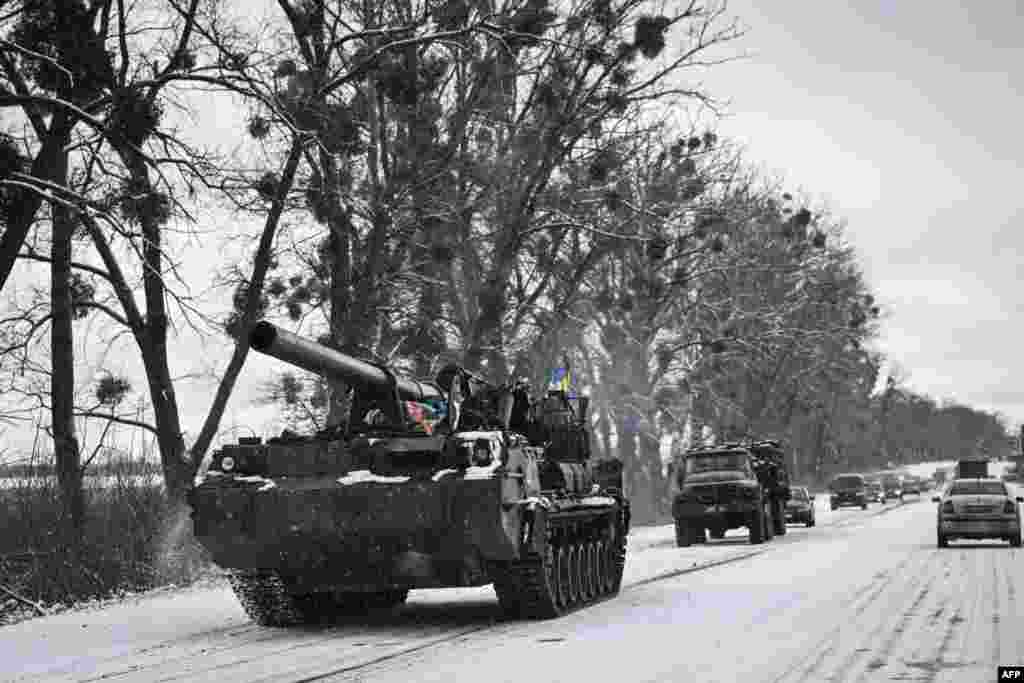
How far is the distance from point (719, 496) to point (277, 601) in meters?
18.6

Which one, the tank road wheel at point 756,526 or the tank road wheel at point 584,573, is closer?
the tank road wheel at point 584,573

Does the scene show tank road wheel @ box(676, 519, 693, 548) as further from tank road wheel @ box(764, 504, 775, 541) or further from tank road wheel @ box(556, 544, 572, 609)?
tank road wheel @ box(556, 544, 572, 609)

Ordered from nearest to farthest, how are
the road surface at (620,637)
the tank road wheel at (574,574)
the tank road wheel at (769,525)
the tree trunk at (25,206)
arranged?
the road surface at (620,637)
the tank road wheel at (574,574)
the tree trunk at (25,206)
the tank road wheel at (769,525)

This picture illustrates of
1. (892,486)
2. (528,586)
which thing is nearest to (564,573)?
(528,586)

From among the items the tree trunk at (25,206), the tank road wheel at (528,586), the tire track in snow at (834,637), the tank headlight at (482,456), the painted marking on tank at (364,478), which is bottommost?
the tire track in snow at (834,637)

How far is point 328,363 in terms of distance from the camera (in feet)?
47.8

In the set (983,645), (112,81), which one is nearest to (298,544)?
(983,645)

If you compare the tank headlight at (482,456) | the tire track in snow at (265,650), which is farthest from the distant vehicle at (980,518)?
the tank headlight at (482,456)

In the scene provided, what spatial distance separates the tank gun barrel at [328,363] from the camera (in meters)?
13.6

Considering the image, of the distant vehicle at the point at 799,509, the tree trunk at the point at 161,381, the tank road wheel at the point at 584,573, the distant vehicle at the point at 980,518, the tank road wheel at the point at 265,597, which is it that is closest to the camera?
the tank road wheel at the point at 265,597

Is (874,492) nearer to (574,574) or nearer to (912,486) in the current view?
(912,486)

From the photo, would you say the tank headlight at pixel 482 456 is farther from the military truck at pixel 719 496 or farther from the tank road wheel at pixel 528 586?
the military truck at pixel 719 496

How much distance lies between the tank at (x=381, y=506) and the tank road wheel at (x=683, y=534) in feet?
54.8

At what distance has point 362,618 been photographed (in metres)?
17.2
